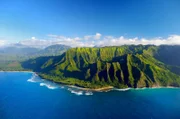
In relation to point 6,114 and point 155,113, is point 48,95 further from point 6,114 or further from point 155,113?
point 155,113

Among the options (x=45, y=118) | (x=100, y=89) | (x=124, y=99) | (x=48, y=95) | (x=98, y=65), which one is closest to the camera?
(x=45, y=118)

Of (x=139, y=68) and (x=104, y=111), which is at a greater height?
(x=139, y=68)

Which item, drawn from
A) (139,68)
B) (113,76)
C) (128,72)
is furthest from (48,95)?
(139,68)

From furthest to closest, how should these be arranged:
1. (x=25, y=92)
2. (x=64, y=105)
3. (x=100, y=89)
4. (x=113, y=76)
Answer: (x=113, y=76) < (x=100, y=89) < (x=25, y=92) < (x=64, y=105)

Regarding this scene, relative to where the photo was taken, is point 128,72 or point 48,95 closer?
point 48,95

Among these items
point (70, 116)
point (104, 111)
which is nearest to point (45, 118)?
point (70, 116)

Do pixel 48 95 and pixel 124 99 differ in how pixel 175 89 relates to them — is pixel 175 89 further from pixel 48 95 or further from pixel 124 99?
pixel 48 95
